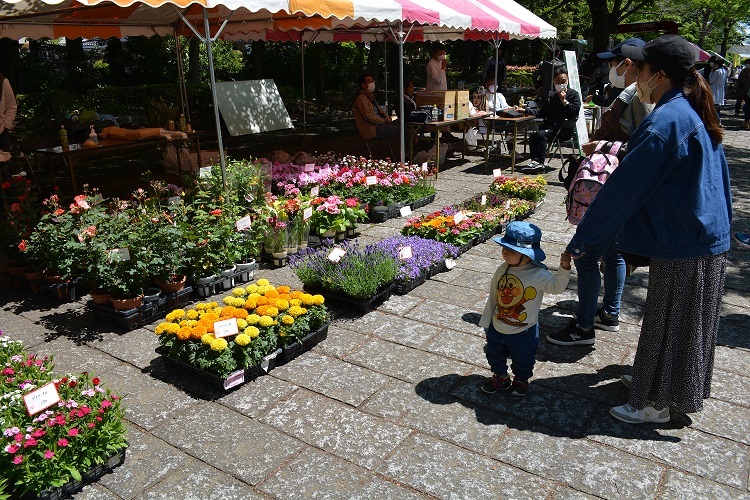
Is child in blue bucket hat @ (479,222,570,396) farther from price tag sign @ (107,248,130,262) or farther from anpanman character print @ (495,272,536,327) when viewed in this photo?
price tag sign @ (107,248,130,262)

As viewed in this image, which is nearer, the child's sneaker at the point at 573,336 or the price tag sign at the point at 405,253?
the child's sneaker at the point at 573,336

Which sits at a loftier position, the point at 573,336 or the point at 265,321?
the point at 265,321

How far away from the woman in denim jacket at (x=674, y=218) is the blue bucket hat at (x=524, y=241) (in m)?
0.26

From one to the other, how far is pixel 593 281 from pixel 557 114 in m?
6.47

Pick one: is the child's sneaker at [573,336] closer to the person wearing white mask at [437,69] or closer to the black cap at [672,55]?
the black cap at [672,55]

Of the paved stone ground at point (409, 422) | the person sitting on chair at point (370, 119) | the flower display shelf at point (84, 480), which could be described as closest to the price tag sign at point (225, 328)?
the paved stone ground at point (409, 422)

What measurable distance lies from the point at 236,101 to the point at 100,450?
992cm

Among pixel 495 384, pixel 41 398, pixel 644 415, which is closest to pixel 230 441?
pixel 41 398

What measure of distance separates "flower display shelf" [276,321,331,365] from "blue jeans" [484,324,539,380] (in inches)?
52.2

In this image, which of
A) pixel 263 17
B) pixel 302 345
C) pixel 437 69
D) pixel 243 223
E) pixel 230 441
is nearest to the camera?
pixel 230 441

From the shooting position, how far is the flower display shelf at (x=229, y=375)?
12.5 ft

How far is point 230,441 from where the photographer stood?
3391 mm

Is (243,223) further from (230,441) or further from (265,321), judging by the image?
(230,441)

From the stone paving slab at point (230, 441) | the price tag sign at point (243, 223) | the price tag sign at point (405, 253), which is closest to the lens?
the stone paving slab at point (230, 441)
